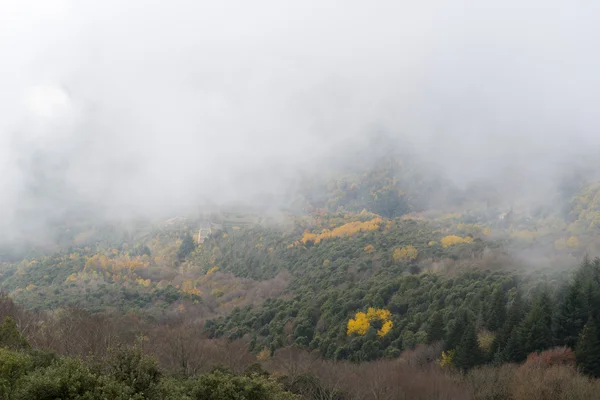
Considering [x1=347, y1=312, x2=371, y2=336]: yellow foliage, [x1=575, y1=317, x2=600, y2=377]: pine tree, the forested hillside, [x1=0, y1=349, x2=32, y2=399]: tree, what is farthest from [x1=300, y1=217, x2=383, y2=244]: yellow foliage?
[x1=0, y1=349, x2=32, y2=399]: tree

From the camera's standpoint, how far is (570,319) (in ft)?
181

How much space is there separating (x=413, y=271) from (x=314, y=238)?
64.2 meters

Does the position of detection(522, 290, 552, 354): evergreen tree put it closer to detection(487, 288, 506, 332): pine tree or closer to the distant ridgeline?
the distant ridgeline

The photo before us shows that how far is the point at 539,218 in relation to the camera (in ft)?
617

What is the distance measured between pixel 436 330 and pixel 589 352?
913 inches

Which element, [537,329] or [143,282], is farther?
[143,282]

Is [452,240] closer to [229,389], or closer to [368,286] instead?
[368,286]

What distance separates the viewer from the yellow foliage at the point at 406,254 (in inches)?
4865

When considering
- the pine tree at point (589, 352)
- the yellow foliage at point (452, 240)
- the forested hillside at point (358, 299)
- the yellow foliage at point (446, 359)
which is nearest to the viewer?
the pine tree at point (589, 352)

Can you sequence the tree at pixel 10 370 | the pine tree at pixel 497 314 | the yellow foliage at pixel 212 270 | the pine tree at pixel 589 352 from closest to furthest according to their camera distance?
the tree at pixel 10 370, the pine tree at pixel 589 352, the pine tree at pixel 497 314, the yellow foliage at pixel 212 270

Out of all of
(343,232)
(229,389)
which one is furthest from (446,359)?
(343,232)

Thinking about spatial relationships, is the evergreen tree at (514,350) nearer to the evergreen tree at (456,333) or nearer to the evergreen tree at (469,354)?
the evergreen tree at (469,354)

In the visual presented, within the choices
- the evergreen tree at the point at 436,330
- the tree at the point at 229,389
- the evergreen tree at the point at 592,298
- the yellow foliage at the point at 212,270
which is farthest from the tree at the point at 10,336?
the yellow foliage at the point at 212,270

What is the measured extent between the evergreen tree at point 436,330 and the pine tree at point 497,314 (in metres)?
8.31
